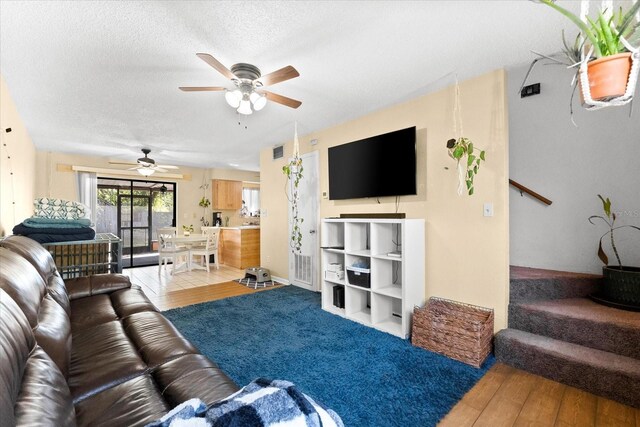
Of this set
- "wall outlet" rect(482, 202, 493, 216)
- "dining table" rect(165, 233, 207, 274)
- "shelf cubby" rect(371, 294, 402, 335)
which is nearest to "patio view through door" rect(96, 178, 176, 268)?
"dining table" rect(165, 233, 207, 274)

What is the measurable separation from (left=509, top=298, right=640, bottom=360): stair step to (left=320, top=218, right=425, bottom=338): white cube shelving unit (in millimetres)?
844

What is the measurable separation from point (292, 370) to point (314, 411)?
1.60 metres

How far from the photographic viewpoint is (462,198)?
259 centimetres

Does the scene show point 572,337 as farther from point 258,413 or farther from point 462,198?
point 258,413

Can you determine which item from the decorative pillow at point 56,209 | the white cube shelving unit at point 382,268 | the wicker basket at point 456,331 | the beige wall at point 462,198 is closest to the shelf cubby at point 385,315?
the white cube shelving unit at point 382,268

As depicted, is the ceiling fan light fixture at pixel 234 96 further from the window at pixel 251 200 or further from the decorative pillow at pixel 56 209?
the window at pixel 251 200

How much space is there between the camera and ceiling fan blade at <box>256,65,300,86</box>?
1914 mm

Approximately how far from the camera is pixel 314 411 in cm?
62

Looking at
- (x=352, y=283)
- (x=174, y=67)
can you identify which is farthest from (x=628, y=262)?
(x=174, y=67)

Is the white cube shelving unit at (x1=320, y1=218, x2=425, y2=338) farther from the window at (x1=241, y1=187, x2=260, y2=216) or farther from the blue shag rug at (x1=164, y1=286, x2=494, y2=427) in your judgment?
the window at (x1=241, y1=187, x2=260, y2=216)

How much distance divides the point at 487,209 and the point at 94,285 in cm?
348

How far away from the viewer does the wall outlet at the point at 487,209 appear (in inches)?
94.5

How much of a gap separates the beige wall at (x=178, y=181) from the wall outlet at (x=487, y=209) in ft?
20.7

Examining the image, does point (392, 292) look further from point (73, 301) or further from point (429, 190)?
point (73, 301)
